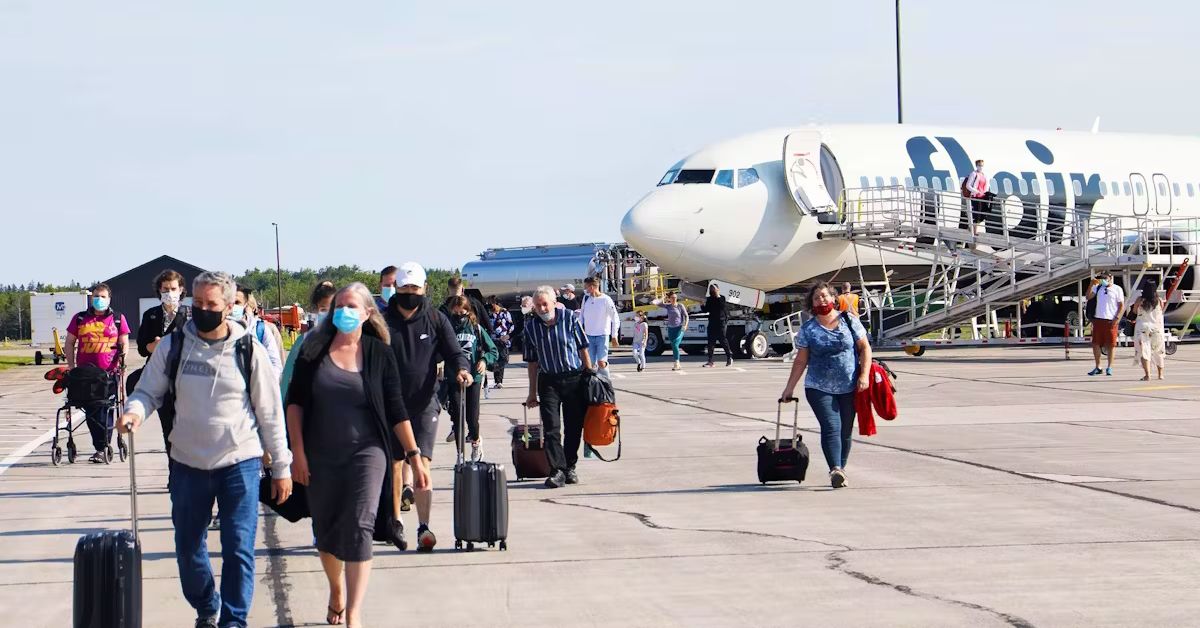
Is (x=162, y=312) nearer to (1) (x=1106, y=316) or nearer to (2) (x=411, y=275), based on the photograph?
(2) (x=411, y=275)

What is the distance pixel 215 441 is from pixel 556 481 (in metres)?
5.25

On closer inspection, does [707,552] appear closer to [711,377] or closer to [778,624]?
[778,624]

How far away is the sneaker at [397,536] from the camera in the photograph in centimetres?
855

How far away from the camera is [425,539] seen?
8664 mm

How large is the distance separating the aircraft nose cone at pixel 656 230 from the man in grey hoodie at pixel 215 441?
21760mm

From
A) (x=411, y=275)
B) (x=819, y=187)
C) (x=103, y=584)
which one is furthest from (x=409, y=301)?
(x=819, y=187)

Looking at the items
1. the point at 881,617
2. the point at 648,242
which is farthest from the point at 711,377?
the point at 881,617

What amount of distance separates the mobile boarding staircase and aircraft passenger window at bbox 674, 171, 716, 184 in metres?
2.45

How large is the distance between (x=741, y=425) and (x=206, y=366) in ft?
35.0

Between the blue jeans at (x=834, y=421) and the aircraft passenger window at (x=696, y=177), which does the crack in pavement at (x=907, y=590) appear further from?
the aircraft passenger window at (x=696, y=177)

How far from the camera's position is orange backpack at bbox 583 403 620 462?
11609 mm

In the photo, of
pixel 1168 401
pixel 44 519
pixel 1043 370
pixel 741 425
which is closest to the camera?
pixel 44 519

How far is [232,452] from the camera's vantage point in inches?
255

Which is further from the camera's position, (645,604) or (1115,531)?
(1115,531)
